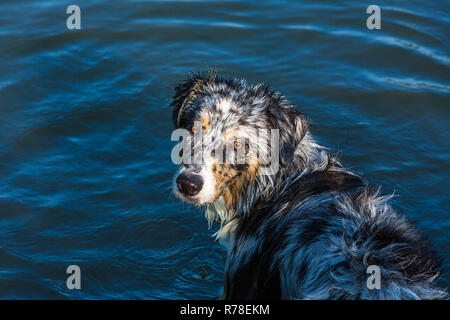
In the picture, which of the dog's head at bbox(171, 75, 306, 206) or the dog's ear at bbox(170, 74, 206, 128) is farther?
the dog's ear at bbox(170, 74, 206, 128)

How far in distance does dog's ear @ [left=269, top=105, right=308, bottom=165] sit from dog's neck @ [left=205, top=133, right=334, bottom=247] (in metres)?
0.14

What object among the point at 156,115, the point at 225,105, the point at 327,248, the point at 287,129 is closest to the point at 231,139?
the point at 225,105

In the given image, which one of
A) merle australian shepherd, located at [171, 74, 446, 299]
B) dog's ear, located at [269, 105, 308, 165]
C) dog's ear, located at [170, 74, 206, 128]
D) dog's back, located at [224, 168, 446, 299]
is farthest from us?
dog's ear, located at [170, 74, 206, 128]

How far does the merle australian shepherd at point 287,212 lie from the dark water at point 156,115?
1.26 m

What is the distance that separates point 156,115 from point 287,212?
3872mm

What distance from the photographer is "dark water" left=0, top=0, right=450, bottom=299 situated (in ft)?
22.5

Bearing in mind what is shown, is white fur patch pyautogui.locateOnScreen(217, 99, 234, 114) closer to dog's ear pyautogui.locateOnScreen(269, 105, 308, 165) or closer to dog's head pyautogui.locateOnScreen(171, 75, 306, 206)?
dog's head pyautogui.locateOnScreen(171, 75, 306, 206)

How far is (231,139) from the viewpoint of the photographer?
543cm

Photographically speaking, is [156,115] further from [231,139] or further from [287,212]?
[287,212]

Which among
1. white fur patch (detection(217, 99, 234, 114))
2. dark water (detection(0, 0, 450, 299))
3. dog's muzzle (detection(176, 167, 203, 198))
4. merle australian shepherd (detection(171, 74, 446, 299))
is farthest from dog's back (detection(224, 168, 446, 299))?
dark water (detection(0, 0, 450, 299))

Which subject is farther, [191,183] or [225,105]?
[225,105]

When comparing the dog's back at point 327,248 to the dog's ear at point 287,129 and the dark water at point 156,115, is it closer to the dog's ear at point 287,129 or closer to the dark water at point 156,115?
the dog's ear at point 287,129

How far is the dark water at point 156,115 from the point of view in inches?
269

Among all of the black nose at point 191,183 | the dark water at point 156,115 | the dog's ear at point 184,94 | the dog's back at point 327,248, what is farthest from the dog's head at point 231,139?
the dark water at point 156,115
